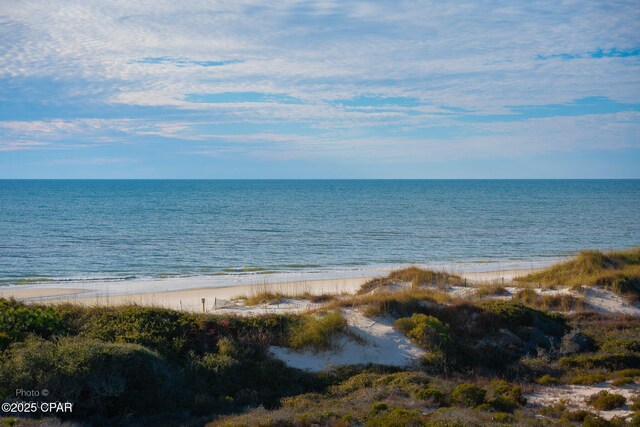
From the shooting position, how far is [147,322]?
14156 millimetres

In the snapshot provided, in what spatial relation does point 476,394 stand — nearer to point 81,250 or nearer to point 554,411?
point 554,411

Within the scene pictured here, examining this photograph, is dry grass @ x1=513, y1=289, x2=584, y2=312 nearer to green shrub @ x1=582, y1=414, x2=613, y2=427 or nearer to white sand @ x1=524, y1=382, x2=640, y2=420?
white sand @ x1=524, y1=382, x2=640, y2=420

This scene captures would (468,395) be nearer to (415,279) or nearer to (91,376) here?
(91,376)

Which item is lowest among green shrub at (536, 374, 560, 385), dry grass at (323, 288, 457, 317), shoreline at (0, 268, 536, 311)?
shoreline at (0, 268, 536, 311)

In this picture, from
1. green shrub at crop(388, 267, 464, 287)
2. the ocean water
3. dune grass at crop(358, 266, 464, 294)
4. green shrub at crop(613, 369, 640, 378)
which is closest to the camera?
green shrub at crop(613, 369, 640, 378)

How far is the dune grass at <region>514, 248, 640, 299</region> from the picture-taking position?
71.4 feet

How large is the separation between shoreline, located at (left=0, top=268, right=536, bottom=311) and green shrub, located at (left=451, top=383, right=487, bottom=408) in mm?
11301

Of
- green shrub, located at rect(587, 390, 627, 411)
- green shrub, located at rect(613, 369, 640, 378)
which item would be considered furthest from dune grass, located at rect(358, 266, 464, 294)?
green shrub, located at rect(587, 390, 627, 411)

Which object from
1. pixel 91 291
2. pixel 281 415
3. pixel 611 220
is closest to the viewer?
pixel 281 415

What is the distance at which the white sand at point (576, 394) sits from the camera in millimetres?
11016

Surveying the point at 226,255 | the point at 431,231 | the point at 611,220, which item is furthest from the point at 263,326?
the point at 611,220

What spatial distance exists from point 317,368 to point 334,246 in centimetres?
3181

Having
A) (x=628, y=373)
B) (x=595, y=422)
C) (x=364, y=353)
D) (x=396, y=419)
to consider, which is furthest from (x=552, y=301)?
(x=396, y=419)

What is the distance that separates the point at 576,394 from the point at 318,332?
5.87m
